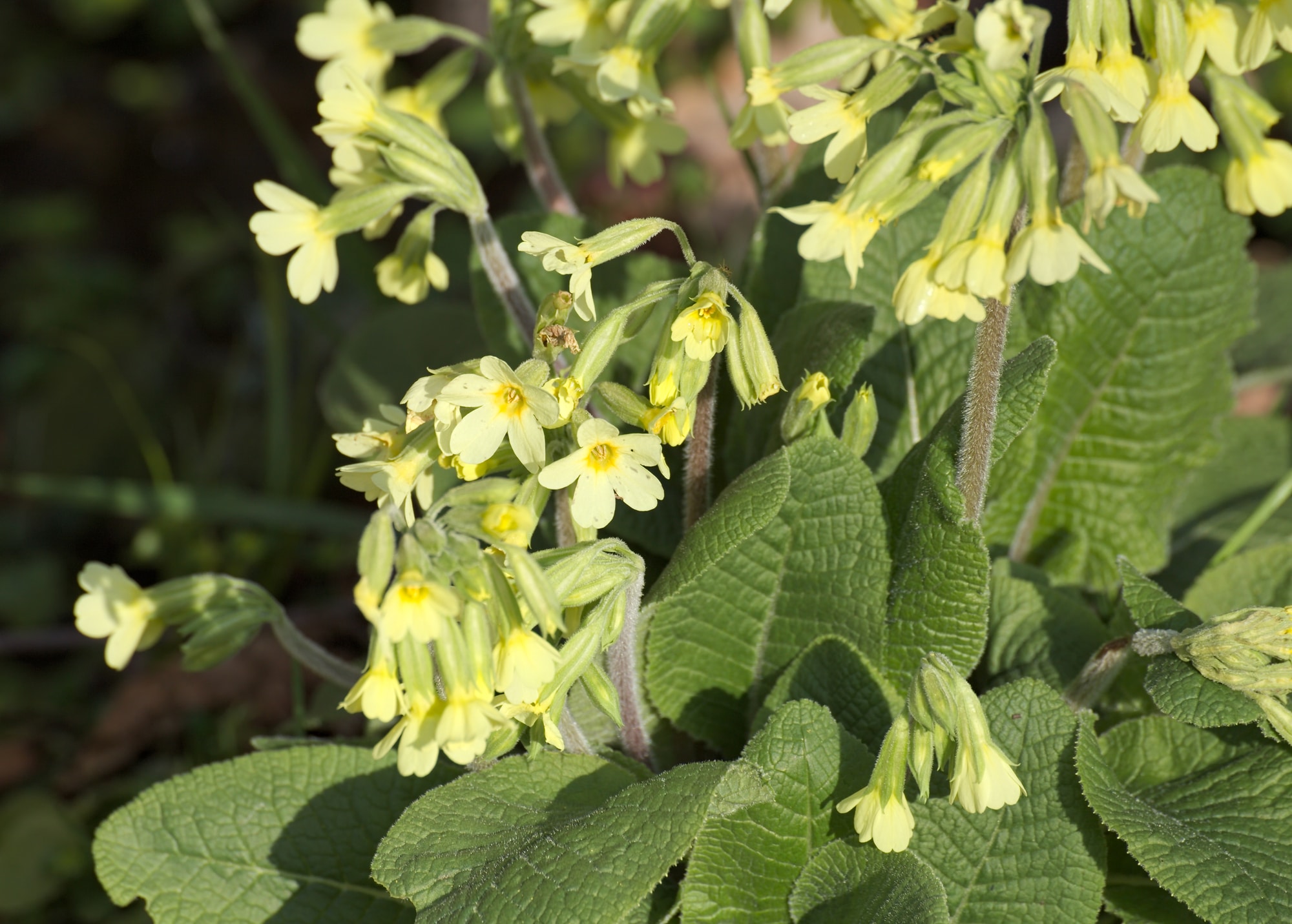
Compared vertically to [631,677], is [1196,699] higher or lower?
lower

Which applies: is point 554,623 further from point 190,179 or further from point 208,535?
point 190,179

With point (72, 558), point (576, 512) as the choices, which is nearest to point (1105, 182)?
point (576, 512)

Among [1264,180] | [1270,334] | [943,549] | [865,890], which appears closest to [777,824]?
[865,890]

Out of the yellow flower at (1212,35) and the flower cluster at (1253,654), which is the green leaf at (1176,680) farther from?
the yellow flower at (1212,35)

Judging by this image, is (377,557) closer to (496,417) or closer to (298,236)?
(496,417)

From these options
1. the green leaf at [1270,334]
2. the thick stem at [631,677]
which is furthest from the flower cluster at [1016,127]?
the green leaf at [1270,334]
